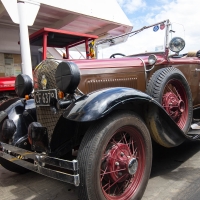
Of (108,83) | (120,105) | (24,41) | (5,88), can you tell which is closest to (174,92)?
(108,83)

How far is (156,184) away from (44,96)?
62.0 inches

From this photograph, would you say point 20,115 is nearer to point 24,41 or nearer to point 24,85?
point 24,85

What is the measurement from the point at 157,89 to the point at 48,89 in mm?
1284

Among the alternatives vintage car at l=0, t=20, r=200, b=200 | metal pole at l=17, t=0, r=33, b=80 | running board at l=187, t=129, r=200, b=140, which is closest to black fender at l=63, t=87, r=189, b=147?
vintage car at l=0, t=20, r=200, b=200

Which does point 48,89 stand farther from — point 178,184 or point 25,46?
point 25,46

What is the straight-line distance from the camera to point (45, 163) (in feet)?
6.48

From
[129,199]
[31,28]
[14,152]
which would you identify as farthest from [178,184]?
[31,28]

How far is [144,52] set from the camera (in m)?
3.97

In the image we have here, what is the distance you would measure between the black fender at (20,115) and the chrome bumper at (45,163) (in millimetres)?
274

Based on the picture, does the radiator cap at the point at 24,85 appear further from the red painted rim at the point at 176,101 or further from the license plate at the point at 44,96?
the red painted rim at the point at 176,101

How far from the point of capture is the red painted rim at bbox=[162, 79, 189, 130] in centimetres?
309

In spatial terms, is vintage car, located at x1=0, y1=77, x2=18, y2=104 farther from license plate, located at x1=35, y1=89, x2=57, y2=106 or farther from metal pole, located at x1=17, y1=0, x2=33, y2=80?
license plate, located at x1=35, y1=89, x2=57, y2=106

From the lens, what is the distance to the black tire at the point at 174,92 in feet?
9.30

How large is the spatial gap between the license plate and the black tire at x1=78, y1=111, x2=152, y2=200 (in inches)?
26.3
